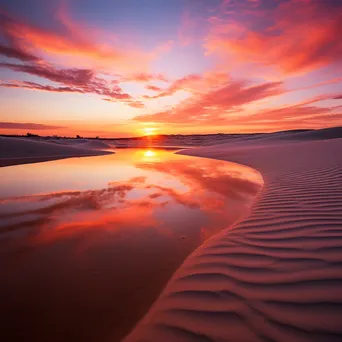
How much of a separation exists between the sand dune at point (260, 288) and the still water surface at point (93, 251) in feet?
0.86

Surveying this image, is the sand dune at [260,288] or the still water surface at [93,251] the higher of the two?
the sand dune at [260,288]

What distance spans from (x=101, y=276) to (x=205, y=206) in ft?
8.64

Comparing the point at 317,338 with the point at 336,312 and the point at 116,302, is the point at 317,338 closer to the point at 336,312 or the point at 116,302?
the point at 336,312

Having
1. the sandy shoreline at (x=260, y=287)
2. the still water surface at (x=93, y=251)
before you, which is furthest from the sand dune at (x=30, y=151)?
the sandy shoreline at (x=260, y=287)

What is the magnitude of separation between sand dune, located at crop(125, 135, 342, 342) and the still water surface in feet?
0.86

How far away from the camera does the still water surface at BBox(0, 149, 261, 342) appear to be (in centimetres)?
177

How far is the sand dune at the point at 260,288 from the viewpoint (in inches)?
58.0

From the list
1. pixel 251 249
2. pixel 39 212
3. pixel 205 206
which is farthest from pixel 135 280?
pixel 39 212

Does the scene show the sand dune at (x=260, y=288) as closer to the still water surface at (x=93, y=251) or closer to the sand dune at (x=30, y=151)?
the still water surface at (x=93, y=251)

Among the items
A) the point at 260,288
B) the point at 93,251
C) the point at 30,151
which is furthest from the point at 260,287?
the point at 30,151

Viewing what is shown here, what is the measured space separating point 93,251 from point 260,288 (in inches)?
73.7

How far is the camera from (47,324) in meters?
1.72

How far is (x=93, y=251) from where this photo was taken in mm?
2742

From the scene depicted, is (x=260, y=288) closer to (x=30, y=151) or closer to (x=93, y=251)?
(x=93, y=251)
